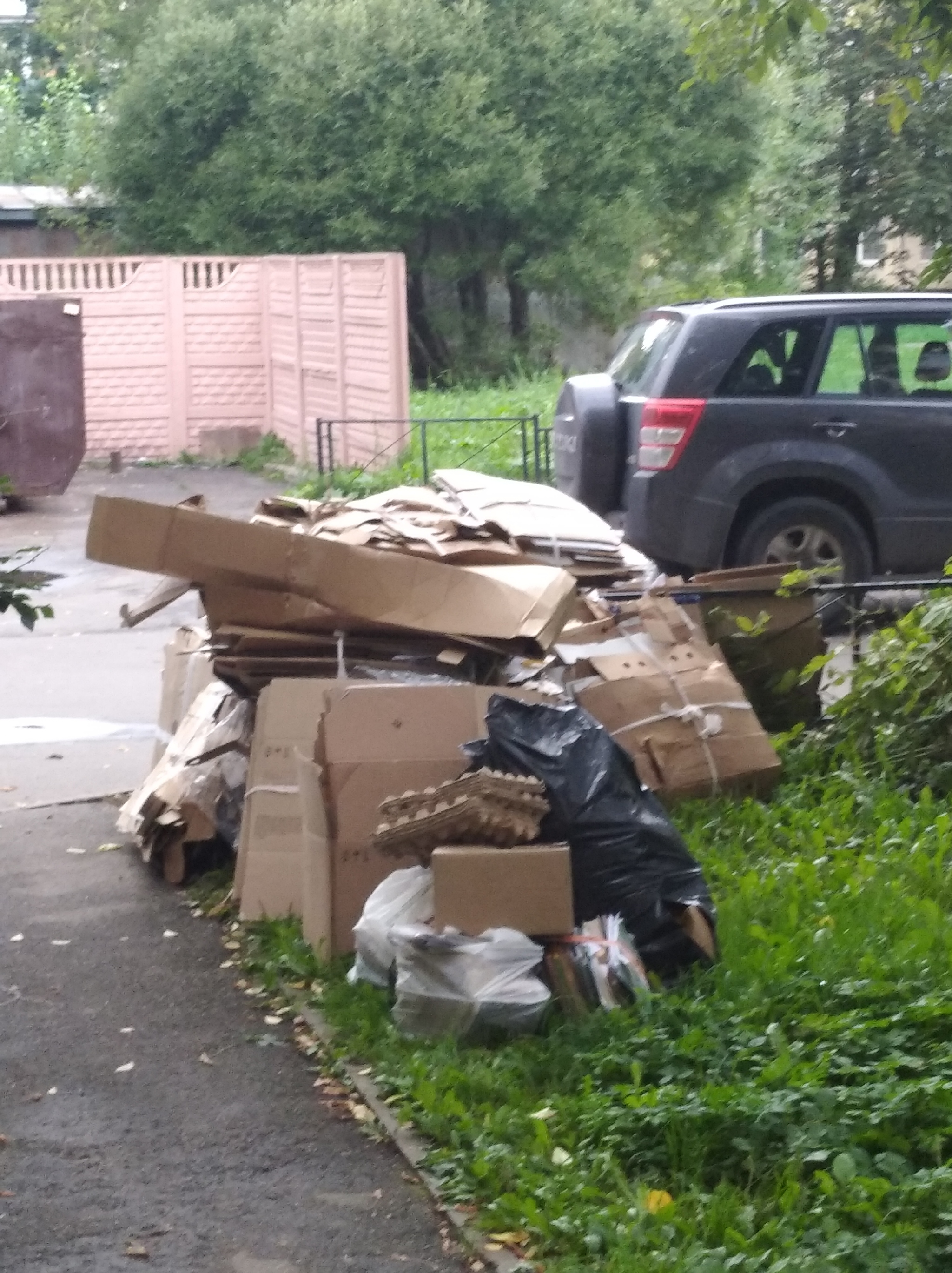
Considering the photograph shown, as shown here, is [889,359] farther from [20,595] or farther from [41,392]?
[41,392]

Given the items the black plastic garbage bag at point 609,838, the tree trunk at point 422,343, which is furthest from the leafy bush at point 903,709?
the tree trunk at point 422,343

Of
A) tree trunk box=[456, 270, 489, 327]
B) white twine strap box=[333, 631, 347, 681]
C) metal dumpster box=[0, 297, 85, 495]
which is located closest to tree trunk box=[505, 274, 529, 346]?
tree trunk box=[456, 270, 489, 327]

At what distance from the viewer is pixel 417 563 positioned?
20.0 feet

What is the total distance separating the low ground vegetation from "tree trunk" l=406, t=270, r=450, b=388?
2070cm

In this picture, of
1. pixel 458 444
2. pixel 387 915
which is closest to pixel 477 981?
pixel 387 915

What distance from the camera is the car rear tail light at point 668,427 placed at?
988 centimetres

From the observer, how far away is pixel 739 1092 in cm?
412

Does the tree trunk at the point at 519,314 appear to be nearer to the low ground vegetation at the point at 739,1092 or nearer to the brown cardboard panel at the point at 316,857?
the low ground vegetation at the point at 739,1092

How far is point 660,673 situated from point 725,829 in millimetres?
641

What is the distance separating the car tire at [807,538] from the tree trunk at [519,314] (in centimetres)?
1633

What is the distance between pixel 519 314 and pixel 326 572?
68.2 ft

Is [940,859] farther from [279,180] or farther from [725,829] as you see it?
[279,180]

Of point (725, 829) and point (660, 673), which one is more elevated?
point (660, 673)

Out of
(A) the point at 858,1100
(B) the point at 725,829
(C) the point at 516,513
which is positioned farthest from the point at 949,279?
(A) the point at 858,1100
